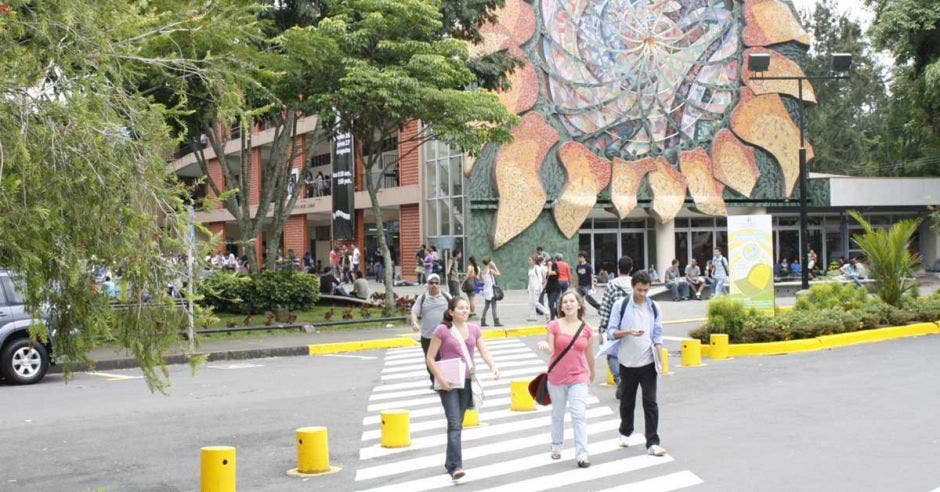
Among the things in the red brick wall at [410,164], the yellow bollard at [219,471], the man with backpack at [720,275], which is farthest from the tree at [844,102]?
the yellow bollard at [219,471]

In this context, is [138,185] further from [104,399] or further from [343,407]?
[104,399]

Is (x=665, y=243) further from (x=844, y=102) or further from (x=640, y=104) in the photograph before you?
(x=844, y=102)

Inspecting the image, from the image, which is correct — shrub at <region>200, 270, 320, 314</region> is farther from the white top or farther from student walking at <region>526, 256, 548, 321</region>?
the white top

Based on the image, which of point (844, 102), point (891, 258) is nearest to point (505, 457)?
point (891, 258)

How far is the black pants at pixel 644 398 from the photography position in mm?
8758

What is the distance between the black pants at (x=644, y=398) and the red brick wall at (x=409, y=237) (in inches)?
1340

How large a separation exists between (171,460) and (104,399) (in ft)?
15.9

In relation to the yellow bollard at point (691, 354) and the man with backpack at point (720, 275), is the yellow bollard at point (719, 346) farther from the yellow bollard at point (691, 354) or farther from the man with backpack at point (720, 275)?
the man with backpack at point (720, 275)

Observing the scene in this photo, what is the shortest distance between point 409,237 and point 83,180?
124 ft

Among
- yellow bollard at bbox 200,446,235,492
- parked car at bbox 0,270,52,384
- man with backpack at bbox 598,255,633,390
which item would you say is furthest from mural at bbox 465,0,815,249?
yellow bollard at bbox 200,446,235,492

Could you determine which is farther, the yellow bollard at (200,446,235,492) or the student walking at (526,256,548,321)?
the student walking at (526,256,548,321)

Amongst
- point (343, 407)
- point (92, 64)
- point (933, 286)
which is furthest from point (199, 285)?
point (933, 286)

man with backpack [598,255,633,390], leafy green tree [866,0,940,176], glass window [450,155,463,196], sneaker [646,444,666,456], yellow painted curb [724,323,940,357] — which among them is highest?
leafy green tree [866,0,940,176]

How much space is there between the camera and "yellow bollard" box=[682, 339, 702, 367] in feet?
50.7
